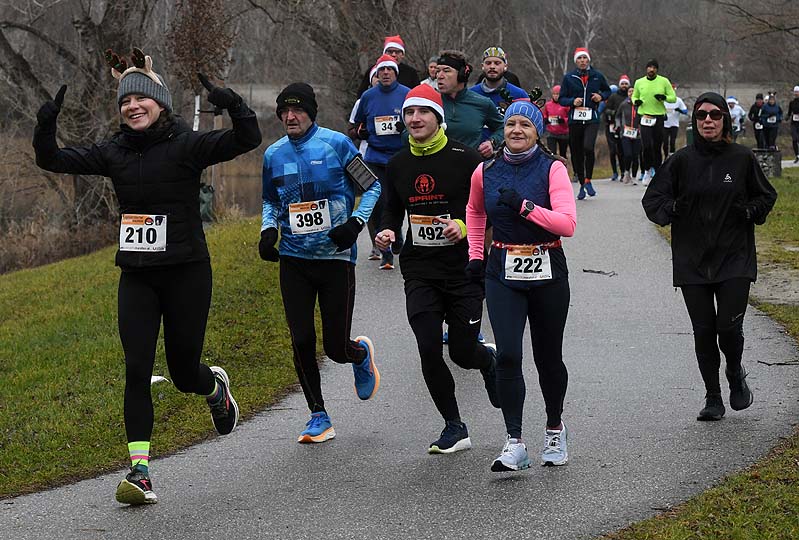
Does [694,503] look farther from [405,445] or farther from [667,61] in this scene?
[667,61]

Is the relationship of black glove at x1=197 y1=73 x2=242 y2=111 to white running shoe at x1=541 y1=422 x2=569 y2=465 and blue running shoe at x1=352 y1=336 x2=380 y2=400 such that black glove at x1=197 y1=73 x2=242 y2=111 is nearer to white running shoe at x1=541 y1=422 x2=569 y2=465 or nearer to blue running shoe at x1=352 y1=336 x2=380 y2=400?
blue running shoe at x1=352 y1=336 x2=380 y2=400

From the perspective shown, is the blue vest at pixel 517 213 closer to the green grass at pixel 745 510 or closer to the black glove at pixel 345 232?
the black glove at pixel 345 232

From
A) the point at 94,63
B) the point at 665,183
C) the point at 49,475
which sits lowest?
the point at 49,475

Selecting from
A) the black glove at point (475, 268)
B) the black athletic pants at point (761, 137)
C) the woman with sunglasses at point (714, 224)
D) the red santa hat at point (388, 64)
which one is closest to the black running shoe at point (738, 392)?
the woman with sunglasses at point (714, 224)

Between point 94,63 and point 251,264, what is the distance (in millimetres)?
14477

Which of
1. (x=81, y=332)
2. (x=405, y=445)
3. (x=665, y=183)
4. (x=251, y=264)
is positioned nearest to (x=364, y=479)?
(x=405, y=445)

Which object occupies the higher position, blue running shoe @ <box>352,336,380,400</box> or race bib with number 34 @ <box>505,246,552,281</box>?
race bib with number 34 @ <box>505,246,552,281</box>

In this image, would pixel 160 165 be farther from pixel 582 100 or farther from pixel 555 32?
pixel 555 32

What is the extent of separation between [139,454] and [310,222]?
1760 mm

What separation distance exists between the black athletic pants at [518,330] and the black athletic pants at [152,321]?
153cm

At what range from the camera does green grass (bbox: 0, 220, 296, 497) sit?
7.53 m

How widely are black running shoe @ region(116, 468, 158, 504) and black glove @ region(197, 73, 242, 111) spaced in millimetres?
1843

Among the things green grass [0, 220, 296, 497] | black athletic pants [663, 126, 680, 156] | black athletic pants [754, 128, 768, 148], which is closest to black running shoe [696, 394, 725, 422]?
green grass [0, 220, 296, 497]

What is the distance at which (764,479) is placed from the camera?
5.94 metres
